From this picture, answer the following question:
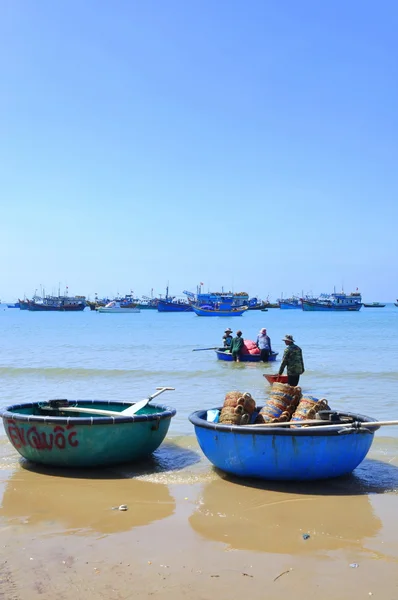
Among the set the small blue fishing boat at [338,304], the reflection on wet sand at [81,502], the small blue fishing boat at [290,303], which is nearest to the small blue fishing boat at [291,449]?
the reflection on wet sand at [81,502]

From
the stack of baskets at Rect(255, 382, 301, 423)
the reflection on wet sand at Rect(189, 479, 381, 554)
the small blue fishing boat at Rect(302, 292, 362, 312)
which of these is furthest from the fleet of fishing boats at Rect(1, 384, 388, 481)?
the small blue fishing boat at Rect(302, 292, 362, 312)

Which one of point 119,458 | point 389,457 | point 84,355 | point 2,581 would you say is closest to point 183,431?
point 119,458

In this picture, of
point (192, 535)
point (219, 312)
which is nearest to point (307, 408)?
point (192, 535)

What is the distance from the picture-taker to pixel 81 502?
6.70 metres

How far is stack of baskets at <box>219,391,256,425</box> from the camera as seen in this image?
7.66 metres

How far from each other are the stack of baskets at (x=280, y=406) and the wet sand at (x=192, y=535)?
0.96 m

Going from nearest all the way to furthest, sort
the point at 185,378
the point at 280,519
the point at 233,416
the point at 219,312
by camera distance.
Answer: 1. the point at 280,519
2. the point at 233,416
3. the point at 185,378
4. the point at 219,312

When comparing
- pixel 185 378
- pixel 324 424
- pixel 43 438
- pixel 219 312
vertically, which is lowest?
pixel 185 378

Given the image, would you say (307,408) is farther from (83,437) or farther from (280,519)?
(83,437)

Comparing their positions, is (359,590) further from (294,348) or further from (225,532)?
(294,348)

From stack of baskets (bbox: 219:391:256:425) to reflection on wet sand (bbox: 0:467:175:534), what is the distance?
45.0 inches

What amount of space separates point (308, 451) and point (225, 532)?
5.30 feet

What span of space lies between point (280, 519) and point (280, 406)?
2154 mm

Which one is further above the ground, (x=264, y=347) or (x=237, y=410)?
(x=237, y=410)
